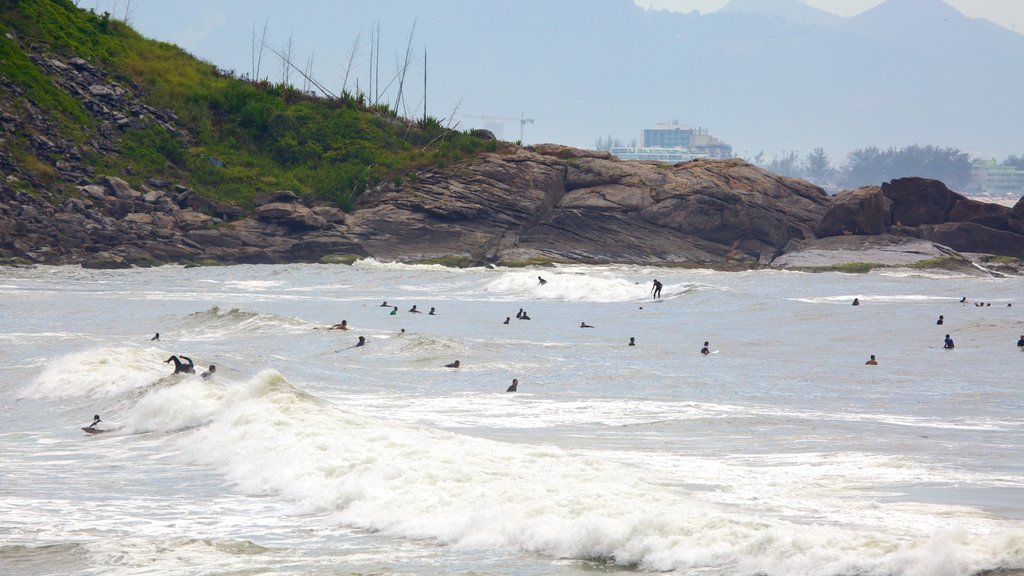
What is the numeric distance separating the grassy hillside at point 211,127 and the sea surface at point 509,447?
27.7 metres

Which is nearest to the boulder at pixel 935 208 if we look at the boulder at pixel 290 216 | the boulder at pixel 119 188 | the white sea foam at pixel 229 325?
the boulder at pixel 290 216

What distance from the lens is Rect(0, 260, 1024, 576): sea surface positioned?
40.2 ft

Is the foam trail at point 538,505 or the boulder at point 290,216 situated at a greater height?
the boulder at point 290,216

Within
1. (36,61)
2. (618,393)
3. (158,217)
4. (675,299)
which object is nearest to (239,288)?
(158,217)

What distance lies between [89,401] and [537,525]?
42.3 feet

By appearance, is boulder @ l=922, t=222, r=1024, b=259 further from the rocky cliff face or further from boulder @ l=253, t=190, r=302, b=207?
boulder @ l=253, t=190, r=302, b=207

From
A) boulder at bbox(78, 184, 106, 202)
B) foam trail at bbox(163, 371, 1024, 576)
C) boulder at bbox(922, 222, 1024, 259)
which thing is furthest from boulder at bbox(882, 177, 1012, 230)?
Answer: foam trail at bbox(163, 371, 1024, 576)

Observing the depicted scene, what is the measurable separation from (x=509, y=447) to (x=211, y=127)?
58409mm

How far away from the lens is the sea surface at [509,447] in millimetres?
12250

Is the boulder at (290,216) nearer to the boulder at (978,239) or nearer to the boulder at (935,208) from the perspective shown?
the boulder at (935,208)

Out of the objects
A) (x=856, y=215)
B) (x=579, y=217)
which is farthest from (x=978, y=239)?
(x=579, y=217)

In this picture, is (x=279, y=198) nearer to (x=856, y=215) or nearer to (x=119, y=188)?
(x=119, y=188)

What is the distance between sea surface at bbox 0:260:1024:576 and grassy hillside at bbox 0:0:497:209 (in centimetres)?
2775

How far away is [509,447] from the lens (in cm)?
1694
